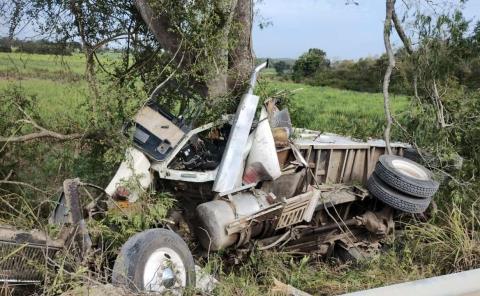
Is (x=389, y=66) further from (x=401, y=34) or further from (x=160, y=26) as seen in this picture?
(x=160, y=26)

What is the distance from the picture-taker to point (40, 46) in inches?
382

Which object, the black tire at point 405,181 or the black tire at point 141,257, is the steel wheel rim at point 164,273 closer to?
the black tire at point 141,257

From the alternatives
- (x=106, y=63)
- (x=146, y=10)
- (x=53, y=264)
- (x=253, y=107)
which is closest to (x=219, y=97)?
(x=253, y=107)

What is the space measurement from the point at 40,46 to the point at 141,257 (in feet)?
19.4

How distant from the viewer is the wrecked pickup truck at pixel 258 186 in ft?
21.3

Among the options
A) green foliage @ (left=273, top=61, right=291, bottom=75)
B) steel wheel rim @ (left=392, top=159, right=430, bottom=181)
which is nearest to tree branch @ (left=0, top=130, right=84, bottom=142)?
green foliage @ (left=273, top=61, right=291, bottom=75)

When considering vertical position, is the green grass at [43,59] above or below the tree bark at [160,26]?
below

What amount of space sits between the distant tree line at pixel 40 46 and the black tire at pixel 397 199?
5.41m

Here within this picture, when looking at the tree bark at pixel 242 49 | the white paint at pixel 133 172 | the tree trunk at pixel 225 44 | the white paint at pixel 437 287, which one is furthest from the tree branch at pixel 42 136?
the white paint at pixel 437 287

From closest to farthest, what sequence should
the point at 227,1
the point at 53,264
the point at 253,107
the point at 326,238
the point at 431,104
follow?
the point at 53,264
the point at 253,107
the point at 326,238
the point at 227,1
the point at 431,104

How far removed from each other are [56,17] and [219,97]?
331 cm

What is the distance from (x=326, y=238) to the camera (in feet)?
26.5

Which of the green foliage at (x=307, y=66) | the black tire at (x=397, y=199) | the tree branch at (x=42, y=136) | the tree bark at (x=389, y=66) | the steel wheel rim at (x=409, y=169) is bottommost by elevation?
the green foliage at (x=307, y=66)

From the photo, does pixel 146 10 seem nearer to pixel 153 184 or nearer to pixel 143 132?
pixel 143 132
